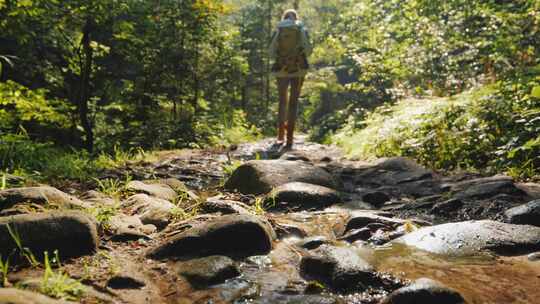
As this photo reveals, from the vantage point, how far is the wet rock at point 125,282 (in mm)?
2736

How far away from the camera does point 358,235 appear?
150 inches

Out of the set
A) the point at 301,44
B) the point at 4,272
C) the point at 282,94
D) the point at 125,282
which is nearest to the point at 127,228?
the point at 125,282

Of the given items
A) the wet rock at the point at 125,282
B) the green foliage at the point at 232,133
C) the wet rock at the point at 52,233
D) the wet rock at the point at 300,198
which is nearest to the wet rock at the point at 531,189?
the wet rock at the point at 300,198

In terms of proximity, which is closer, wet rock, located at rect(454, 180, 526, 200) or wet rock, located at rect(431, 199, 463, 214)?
wet rock, located at rect(431, 199, 463, 214)

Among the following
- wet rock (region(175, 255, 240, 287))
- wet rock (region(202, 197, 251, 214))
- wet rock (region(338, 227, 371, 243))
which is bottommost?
wet rock (region(338, 227, 371, 243))

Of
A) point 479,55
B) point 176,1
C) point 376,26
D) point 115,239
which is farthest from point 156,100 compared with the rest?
point 115,239

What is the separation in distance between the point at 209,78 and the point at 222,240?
12143mm

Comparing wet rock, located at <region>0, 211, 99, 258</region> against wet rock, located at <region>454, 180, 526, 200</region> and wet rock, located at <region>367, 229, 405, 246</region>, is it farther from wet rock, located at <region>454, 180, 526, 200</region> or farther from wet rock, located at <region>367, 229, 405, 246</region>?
wet rock, located at <region>454, 180, 526, 200</region>

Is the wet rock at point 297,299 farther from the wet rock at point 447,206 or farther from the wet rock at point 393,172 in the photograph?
the wet rock at point 393,172

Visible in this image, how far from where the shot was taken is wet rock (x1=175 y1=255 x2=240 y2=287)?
286 centimetres

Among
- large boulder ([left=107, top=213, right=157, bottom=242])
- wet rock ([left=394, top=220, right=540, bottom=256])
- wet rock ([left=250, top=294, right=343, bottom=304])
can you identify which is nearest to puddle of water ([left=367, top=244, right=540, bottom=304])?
wet rock ([left=394, top=220, right=540, bottom=256])

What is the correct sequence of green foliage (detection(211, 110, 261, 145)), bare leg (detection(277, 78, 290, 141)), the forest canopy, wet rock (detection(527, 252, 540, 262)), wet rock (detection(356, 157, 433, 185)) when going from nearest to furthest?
wet rock (detection(527, 252, 540, 262))
wet rock (detection(356, 157, 433, 185))
the forest canopy
bare leg (detection(277, 78, 290, 141))
green foliage (detection(211, 110, 261, 145))

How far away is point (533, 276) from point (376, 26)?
11.3 meters

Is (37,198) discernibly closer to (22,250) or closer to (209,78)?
(22,250)
